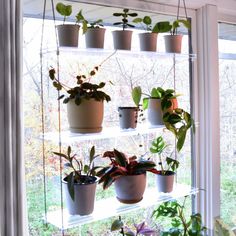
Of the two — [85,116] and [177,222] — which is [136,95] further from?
[177,222]

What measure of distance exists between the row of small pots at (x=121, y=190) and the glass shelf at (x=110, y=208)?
1.2 inches

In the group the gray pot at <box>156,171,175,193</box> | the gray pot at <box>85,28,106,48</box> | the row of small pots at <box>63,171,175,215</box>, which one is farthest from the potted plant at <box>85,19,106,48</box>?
the gray pot at <box>156,171,175,193</box>

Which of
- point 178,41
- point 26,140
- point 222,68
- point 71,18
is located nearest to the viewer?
point 26,140

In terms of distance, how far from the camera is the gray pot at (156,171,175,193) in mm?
2000

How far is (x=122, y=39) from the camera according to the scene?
1.84 meters

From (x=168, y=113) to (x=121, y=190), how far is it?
47 centimetres

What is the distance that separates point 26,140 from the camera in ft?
5.84

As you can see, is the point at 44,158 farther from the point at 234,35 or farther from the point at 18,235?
the point at 234,35

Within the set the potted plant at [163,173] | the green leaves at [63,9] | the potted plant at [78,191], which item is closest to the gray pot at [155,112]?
the potted plant at [163,173]

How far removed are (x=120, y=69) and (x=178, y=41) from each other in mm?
352

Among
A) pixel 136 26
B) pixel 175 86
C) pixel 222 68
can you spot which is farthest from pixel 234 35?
pixel 136 26

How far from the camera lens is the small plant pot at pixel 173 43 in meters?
2.04

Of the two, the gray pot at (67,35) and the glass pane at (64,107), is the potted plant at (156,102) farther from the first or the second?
the gray pot at (67,35)

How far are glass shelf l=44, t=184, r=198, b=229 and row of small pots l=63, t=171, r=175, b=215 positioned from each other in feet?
0.10
